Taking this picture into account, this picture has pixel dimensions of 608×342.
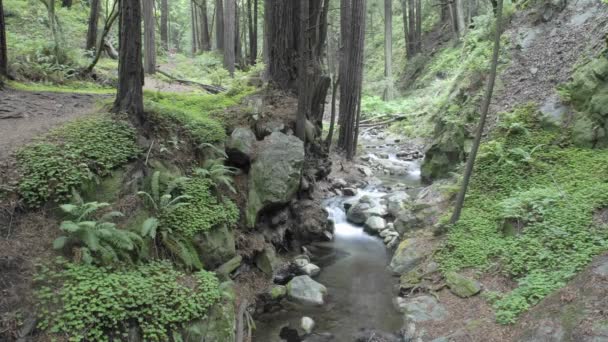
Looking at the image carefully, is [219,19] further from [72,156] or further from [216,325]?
[216,325]

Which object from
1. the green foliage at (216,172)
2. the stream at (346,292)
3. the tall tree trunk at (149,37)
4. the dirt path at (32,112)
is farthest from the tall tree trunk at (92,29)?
the stream at (346,292)

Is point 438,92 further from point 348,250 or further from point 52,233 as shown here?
point 52,233

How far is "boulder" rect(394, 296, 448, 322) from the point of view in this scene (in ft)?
21.5

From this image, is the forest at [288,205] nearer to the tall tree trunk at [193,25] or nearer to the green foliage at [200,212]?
the green foliage at [200,212]

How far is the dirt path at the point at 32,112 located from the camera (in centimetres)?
612

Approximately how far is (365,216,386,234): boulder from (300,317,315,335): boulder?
4.08 metres

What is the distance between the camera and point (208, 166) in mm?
7496

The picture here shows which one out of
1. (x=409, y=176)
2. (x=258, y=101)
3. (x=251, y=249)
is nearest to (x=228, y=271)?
(x=251, y=249)

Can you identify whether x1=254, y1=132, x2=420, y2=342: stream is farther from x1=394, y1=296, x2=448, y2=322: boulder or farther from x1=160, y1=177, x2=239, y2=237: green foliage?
x1=160, y1=177, x2=239, y2=237: green foliage

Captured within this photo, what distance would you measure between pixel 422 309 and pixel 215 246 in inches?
140

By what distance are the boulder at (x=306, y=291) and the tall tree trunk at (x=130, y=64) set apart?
3.92 metres

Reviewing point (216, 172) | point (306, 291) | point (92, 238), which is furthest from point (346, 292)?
point (92, 238)

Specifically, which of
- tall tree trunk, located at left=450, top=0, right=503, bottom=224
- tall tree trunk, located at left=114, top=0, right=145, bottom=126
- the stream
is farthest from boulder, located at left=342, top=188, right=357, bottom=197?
tall tree trunk, located at left=114, top=0, right=145, bottom=126

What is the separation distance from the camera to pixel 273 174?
327 inches
